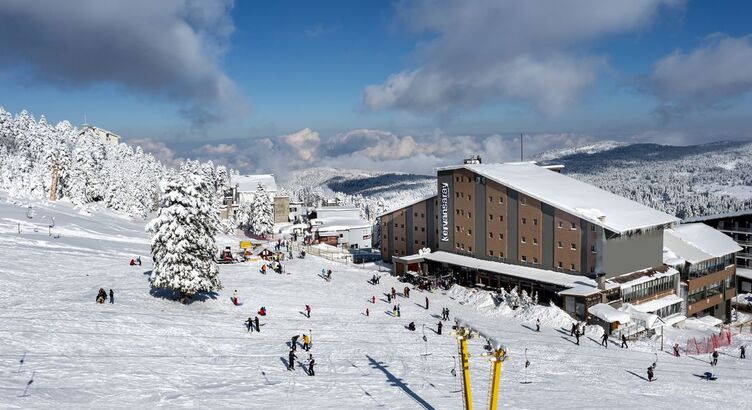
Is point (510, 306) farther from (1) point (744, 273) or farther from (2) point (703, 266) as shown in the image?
(1) point (744, 273)

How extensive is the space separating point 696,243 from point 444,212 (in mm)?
29362

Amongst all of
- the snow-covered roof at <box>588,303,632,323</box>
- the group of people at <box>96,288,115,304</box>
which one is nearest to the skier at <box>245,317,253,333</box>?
the group of people at <box>96,288,115,304</box>

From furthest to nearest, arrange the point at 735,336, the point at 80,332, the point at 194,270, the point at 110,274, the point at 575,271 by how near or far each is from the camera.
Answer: the point at 575,271
the point at 735,336
the point at 110,274
the point at 194,270
the point at 80,332

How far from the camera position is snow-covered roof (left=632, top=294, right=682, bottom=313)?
172ft

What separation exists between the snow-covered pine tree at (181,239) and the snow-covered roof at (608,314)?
101ft

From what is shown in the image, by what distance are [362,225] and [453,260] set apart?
56.0 metres

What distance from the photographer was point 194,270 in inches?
1526

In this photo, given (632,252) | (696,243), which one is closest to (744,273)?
(696,243)

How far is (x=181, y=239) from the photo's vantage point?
38.2 meters

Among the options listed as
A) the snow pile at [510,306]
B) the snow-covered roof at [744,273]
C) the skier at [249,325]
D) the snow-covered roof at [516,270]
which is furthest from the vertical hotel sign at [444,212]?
the snow-covered roof at [744,273]

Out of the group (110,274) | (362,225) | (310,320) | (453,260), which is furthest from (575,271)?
(362,225)

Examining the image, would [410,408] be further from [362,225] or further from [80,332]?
[362,225]

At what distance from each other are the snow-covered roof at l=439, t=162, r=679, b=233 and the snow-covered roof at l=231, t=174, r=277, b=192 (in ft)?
323

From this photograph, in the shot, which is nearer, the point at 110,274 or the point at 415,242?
the point at 110,274
